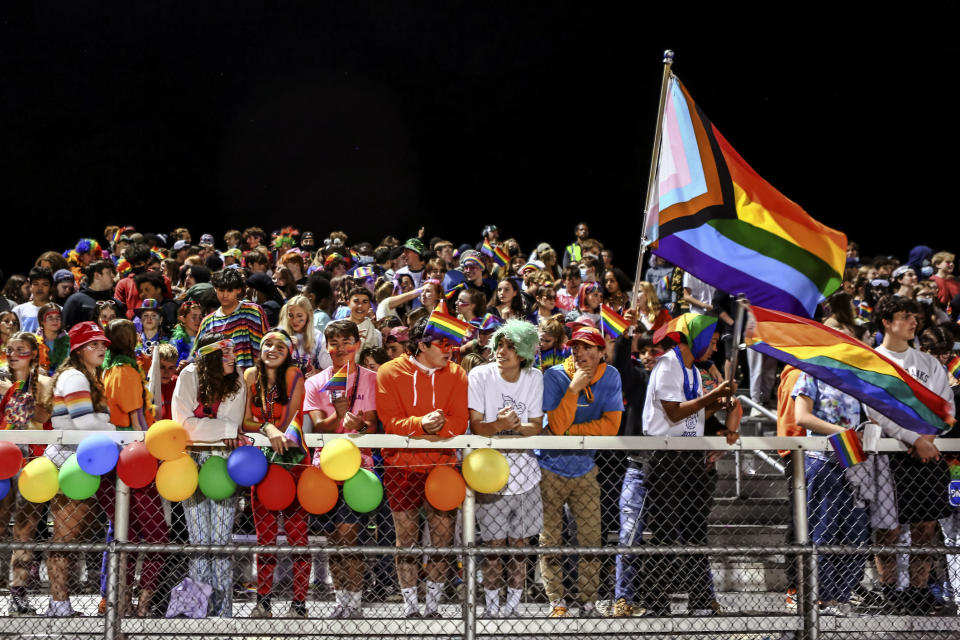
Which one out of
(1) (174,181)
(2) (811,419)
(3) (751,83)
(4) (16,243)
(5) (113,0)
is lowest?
(2) (811,419)

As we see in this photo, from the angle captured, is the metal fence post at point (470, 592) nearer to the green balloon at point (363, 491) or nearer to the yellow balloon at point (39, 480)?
the green balloon at point (363, 491)

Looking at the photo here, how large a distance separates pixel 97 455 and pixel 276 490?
36.4 inches

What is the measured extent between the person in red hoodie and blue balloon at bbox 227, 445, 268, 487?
68 centimetres

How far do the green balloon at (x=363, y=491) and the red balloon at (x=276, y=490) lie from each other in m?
0.30

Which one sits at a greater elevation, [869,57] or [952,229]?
[869,57]

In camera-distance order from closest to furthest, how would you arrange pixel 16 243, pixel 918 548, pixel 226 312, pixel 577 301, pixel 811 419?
pixel 918 548 → pixel 811 419 → pixel 226 312 → pixel 577 301 → pixel 16 243

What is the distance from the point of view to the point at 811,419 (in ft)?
20.5

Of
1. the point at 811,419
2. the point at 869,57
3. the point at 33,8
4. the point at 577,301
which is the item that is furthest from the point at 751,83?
the point at 811,419

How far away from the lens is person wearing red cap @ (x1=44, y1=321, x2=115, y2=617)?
210 inches

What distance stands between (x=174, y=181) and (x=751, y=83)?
1223 cm

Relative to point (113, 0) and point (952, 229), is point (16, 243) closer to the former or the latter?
point (113, 0)

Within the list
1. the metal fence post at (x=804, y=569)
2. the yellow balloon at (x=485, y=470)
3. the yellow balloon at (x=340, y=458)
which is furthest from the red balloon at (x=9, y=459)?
the metal fence post at (x=804, y=569)

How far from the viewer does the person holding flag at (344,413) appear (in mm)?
5379

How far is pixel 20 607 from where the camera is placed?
5434mm
